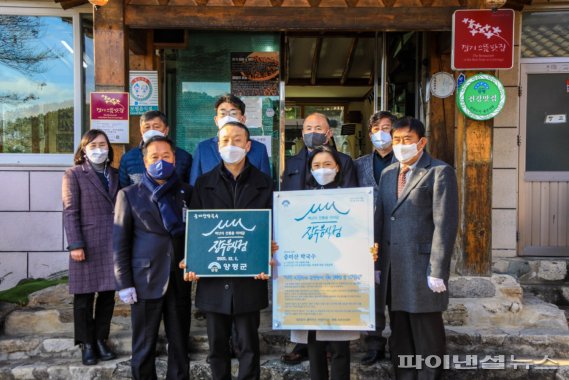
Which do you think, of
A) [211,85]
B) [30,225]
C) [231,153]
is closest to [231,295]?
[231,153]

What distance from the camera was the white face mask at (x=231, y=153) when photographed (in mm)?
3230

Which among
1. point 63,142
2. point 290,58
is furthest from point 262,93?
point 63,142

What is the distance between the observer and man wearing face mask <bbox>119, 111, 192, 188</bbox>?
4.00 m

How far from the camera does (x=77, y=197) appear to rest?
391 cm

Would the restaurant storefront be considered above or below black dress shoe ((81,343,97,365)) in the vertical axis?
above

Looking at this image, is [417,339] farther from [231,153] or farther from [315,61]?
[315,61]

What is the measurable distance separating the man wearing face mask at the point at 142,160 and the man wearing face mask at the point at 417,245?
5.88ft

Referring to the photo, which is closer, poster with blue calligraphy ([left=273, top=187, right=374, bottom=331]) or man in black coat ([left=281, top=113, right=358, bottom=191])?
poster with blue calligraphy ([left=273, top=187, right=374, bottom=331])

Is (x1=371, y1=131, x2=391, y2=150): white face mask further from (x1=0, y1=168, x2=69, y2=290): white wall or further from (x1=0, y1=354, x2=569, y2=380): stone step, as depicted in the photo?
(x1=0, y1=168, x2=69, y2=290): white wall

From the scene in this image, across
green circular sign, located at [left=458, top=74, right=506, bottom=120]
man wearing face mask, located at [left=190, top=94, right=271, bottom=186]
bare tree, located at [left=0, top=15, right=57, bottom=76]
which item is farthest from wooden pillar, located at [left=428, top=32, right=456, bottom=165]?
bare tree, located at [left=0, top=15, right=57, bottom=76]

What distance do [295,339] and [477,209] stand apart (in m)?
2.47

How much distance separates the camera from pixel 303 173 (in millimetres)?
3783

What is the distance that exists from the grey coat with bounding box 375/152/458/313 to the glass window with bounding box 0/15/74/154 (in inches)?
177

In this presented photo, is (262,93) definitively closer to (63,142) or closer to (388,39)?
(388,39)
